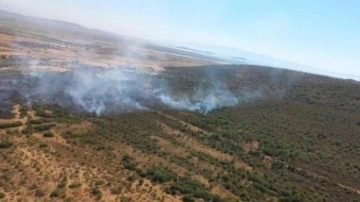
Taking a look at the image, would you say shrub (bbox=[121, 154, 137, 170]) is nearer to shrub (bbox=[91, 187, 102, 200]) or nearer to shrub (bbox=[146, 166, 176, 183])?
→ shrub (bbox=[146, 166, 176, 183])

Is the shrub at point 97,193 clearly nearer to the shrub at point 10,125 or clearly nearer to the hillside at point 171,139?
the hillside at point 171,139

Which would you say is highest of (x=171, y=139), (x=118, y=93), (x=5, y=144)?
(x=5, y=144)

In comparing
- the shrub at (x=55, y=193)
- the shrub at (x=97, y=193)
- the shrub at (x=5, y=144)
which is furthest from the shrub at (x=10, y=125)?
the shrub at (x=97, y=193)

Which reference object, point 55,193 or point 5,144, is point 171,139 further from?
point 55,193

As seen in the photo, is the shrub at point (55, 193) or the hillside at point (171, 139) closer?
the shrub at point (55, 193)

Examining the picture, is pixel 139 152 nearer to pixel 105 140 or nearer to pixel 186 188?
pixel 105 140

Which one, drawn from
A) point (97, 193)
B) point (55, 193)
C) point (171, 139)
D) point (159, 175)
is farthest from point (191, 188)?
point (171, 139)

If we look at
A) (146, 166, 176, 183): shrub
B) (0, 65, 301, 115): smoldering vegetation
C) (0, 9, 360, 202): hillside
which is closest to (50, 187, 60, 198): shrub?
(0, 9, 360, 202): hillside

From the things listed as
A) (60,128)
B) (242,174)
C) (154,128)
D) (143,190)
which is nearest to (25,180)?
(143,190)
